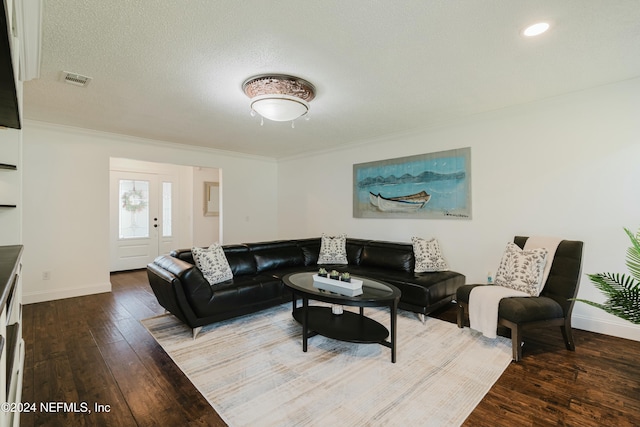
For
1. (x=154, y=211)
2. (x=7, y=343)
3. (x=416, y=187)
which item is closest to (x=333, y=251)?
(x=416, y=187)

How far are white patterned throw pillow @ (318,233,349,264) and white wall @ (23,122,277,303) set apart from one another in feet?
10.7

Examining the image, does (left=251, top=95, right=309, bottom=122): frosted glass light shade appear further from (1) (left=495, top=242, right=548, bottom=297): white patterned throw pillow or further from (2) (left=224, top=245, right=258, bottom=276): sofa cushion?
(1) (left=495, top=242, right=548, bottom=297): white patterned throw pillow

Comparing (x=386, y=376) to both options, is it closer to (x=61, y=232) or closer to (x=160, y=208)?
(x=61, y=232)

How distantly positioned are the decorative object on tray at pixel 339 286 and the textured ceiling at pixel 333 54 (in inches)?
76.8

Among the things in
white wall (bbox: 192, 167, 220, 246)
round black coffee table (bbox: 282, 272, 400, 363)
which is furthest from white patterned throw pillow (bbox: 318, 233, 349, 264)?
white wall (bbox: 192, 167, 220, 246)

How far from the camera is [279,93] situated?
2.70 m

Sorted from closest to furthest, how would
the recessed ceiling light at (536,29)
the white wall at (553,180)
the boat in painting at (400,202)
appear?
1. the recessed ceiling light at (536,29)
2. the white wall at (553,180)
3. the boat in painting at (400,202)

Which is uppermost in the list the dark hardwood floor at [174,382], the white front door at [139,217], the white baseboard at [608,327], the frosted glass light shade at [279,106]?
the frosted glass light shade at [279,106]

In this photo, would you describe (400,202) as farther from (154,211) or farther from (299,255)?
(154,211)

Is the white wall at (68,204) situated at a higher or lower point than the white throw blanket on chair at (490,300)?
higher

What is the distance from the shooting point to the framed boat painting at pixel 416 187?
3.92 metres

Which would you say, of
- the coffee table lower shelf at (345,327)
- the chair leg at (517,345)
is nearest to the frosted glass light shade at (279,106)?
the coffee table lower shelf at (345,327)

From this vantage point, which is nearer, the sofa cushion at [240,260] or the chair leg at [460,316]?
the chair leg at [460,316]

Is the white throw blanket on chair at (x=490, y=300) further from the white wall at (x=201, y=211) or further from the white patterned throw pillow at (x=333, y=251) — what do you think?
the white wall at (x=201, y=211)
